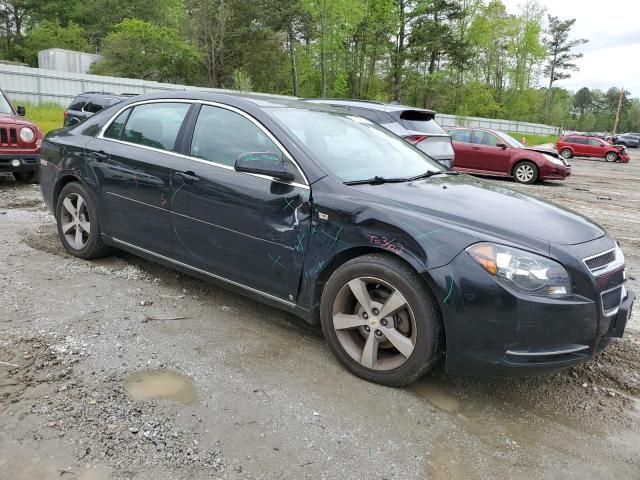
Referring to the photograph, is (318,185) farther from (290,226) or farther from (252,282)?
(252,282)

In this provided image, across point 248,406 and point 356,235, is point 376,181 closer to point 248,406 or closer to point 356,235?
point 356,235

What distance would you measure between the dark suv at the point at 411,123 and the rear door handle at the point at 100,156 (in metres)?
4.33

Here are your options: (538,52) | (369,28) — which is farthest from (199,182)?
(538,52)

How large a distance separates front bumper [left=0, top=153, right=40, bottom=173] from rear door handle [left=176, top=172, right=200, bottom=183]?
570 cm

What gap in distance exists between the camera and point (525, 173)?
14727 mm

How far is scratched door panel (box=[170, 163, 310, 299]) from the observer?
10.7 feet

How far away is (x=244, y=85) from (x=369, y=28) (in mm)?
20077

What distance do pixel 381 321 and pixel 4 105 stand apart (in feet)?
28.4

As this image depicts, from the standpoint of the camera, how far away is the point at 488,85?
6369 centimetres

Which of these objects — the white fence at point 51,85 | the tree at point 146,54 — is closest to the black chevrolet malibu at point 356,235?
the white fence at point 51,85

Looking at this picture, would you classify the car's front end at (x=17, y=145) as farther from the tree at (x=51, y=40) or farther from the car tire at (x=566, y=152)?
the tree at (x=51, y=40)

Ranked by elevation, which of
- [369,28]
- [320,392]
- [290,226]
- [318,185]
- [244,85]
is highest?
[369,28]

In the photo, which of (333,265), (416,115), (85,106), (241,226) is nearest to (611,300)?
(333,265)

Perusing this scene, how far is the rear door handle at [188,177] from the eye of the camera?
12.2 feet
